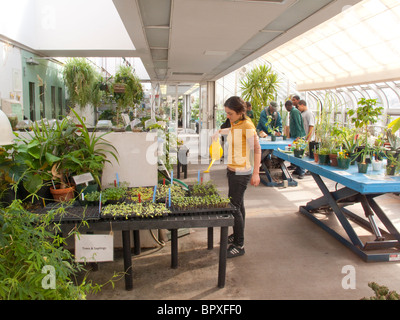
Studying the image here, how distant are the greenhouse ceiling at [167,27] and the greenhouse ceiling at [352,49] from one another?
347cm

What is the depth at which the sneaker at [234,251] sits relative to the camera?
11.7ft

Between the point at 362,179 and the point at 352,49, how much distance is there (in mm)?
8043

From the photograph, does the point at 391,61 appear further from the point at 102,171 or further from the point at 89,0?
the point at 102,171

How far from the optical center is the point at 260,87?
9.24m

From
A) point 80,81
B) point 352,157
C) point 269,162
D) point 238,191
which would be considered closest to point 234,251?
point 238,191

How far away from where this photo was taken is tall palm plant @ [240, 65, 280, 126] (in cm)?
919

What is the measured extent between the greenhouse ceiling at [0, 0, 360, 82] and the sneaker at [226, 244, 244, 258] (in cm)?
257

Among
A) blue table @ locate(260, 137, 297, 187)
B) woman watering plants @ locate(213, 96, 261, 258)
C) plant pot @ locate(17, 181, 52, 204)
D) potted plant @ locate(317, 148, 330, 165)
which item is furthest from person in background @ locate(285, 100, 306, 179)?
plant pot @ locate(17, 181, 52, 204)

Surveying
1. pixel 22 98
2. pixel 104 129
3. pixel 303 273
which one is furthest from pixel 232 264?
pixel 22 98

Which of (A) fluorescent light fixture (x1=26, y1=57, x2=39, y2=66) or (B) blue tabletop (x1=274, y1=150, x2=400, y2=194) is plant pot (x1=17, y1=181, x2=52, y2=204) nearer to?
(B) blue tabletop (x1=274, y1=150, x2=400, y2=194)

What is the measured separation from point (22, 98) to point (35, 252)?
4.80 meters

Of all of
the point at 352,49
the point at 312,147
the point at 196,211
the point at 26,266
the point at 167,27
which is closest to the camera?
the point at 26,266

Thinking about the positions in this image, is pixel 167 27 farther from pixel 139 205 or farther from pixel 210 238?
pixel 210 238

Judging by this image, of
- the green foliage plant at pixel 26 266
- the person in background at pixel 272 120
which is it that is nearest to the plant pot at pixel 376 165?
the green foliage plant at pixel 26 266
